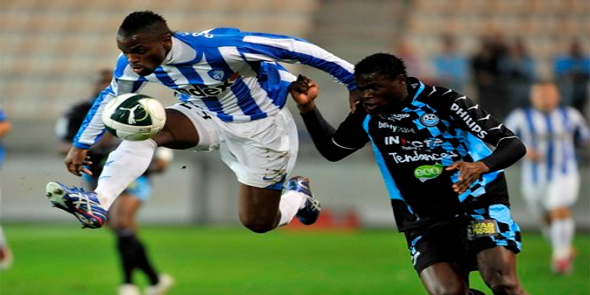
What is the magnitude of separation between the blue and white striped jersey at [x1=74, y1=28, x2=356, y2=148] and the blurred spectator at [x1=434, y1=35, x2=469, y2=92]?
10.1 metres

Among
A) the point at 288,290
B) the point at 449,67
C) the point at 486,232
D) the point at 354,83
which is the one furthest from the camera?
the point at 449,67

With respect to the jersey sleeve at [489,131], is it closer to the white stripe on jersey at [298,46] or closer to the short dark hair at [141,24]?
the white stripe on jersey at [298,46]

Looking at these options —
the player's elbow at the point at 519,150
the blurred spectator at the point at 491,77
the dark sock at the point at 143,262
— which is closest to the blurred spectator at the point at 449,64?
the blurred spectator at the point at 491,77

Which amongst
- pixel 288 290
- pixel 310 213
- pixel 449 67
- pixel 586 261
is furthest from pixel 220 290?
pixel 449 67

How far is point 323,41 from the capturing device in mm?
19922

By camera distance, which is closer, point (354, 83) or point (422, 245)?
point (422, 245)

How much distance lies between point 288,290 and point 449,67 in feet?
27.1

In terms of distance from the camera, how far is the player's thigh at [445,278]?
6043mm

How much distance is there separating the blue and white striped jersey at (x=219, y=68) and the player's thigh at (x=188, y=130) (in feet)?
0.26

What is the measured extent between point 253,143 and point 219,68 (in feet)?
2.59

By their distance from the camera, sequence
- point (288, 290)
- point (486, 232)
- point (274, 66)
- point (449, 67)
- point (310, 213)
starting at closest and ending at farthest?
1. point (486, 232)
2. point (274, 66)
3. point (310, 213)
4. point (288, 290)
5. point (449, 67)

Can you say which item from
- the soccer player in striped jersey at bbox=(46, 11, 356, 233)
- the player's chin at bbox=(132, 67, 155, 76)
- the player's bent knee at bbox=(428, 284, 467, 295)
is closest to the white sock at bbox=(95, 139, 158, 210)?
the soccer player in striped jersey at bbox=(46, 11, 356, 233)

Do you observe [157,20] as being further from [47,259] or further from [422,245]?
[47,259]

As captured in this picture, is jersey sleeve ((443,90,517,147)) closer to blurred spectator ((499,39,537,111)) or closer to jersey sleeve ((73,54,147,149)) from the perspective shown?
jersey sleeve ((73,54,147,149))
